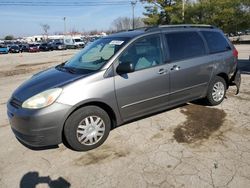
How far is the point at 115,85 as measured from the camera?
3.89 metres

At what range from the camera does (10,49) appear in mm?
40344

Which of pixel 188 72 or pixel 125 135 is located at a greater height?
pixel 188 72

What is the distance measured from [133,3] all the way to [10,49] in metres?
24.5

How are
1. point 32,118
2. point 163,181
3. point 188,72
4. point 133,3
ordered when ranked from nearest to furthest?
point 163,181 < point 32,118 < point 188,72 < point 133,3

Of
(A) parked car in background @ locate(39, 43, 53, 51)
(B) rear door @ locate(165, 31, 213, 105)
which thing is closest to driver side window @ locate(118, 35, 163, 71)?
(B) rear door @ locate(165, 31, 213, 105)

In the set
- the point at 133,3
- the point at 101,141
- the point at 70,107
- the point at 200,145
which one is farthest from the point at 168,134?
the point at 133,3

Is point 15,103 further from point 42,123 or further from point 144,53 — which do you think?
point 144,53

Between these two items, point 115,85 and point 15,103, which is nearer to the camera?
point 15,103

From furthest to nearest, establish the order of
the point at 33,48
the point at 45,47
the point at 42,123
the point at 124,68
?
1. the point at 45,47
2. the point at 33,48
3. the point at 124,68
4. the point at 42,123

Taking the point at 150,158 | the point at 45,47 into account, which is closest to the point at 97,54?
the point at 150,158

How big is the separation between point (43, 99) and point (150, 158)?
1.72 metres

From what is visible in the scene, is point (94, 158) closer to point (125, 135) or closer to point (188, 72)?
point (125, 135)

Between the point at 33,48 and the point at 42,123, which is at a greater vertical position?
the point at 42,123

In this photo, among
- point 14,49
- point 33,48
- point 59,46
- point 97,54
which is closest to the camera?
point 97,54
